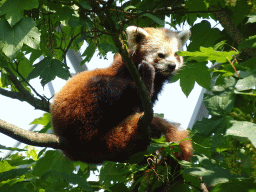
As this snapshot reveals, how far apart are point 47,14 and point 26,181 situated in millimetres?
1580

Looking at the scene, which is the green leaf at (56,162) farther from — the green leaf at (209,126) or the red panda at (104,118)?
the green leaf at (209,126)

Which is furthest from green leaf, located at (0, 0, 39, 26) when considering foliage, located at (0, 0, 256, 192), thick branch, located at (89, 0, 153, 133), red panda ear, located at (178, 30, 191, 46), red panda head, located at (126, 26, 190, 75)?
red panda ear, located at (178, 30, 191, 46)

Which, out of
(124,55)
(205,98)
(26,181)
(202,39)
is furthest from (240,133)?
(202,39)

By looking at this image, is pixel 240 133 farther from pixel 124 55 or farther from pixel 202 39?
pixel 202 39

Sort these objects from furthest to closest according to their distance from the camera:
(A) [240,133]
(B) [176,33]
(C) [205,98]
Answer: (B) [176,33]
(C) [205,98]
(A) [240,133]

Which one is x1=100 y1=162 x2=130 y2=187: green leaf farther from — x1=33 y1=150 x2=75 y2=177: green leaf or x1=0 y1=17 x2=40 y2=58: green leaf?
x1=0 y1=17 x2=40 y2=58: green leaf

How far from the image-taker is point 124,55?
1.67 m

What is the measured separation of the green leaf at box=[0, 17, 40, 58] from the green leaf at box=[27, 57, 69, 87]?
0.66 m

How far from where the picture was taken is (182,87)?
245 centimetres

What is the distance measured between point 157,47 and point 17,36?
175 centimetres

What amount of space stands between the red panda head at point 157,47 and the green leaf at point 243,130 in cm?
199

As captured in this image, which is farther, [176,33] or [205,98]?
[176,33]

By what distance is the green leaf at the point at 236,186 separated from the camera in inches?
54.1

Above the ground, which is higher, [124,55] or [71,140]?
[124,55]
